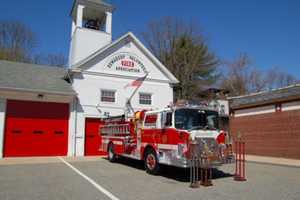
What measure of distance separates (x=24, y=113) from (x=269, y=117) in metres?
14.8

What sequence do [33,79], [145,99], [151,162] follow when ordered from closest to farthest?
[151,162], [33,79], [145,99]

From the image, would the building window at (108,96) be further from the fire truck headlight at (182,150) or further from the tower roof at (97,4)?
the fire truck headlight at (182,150)

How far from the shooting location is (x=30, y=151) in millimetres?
16719

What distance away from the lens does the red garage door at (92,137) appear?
59.8ft

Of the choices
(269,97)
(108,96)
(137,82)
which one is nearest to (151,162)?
(108,96)

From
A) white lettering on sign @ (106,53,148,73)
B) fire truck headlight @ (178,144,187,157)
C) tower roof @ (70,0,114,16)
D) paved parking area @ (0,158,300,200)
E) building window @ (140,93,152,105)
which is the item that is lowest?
paved parking area @ (0,158,300,200)

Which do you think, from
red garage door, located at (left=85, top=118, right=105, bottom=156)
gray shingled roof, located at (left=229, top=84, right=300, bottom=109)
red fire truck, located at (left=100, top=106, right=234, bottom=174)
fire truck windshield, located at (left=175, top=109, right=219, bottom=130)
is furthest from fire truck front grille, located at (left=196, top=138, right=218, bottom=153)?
red garage door, located at (left=85, top=118, right=105, bottom=156)

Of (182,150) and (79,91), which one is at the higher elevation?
(79,91)

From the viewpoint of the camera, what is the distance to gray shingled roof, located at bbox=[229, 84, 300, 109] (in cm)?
1681

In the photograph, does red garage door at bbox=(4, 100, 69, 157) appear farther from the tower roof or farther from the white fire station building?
the tower roof

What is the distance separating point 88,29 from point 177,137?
14.1 meters

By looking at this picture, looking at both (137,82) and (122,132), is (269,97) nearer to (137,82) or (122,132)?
(137,82)

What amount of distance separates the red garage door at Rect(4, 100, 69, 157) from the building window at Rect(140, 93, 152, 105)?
5.13 meters

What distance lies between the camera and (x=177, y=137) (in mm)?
9570
